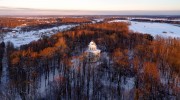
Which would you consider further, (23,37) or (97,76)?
(23,37)

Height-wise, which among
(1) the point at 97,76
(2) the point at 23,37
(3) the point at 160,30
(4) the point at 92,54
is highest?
(4) the point at 92,54

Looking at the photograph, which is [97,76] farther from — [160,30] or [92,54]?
[160,30]

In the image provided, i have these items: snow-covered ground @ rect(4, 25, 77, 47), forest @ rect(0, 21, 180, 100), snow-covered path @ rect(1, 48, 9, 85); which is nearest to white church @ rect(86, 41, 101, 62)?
forest @ rect(0, 21, 180, 100)

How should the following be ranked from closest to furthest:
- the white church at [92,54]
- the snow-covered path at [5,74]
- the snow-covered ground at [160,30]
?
the snow-covered path at [5,74]
the white church at [92,54]
the snow-covered ground at [160,30]

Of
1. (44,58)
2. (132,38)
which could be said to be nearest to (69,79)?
(44,58)

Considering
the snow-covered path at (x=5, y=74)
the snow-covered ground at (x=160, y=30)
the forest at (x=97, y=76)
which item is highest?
the snow-covered ground at (x=160, y=30)

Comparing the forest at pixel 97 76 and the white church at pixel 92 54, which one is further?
the white church at pixel 92 54

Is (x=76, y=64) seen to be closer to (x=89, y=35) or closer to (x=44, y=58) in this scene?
(x=44, y=58)

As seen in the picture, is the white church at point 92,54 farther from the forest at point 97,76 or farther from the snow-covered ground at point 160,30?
the snow-covered ground at point 160,30

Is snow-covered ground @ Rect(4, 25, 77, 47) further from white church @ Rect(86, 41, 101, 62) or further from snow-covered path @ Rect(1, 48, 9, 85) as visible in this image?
white church @ Rect(86, 41, 101, 62)

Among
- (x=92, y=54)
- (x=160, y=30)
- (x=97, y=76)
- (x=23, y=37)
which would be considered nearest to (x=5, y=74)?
(x=92, y=54)

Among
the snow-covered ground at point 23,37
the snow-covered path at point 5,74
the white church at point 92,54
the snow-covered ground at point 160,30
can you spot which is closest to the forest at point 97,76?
the white church at point 92,54
